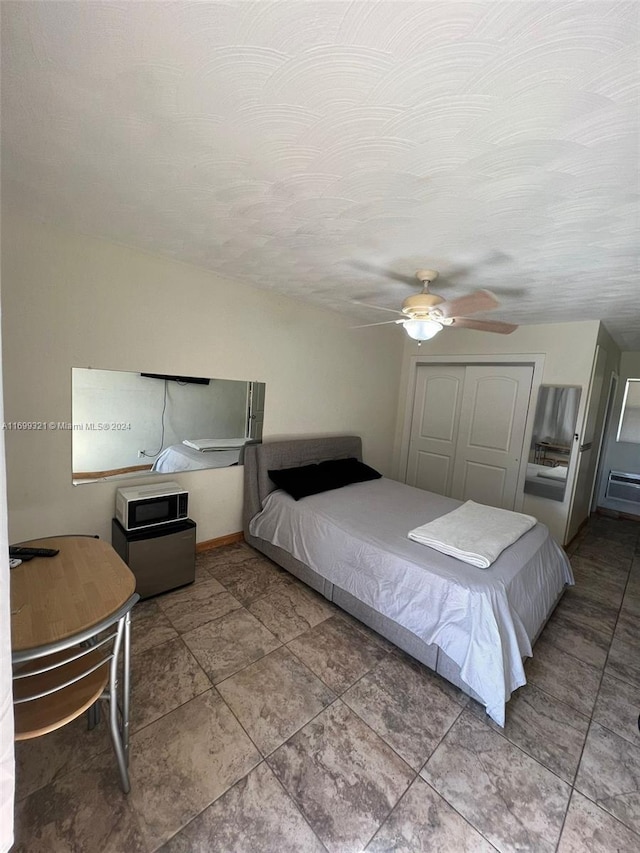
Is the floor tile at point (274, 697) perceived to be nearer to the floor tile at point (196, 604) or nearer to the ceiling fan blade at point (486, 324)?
the floor tile at point (196, 604)

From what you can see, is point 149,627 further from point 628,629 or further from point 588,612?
point 628,629

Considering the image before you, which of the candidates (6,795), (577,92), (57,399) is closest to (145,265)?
(57,399)

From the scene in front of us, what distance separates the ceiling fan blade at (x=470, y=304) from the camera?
189cm

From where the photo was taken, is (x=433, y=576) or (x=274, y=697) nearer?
(x=274, y=697)

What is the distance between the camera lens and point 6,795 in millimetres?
636

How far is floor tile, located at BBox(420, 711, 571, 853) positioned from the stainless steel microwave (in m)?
2.06

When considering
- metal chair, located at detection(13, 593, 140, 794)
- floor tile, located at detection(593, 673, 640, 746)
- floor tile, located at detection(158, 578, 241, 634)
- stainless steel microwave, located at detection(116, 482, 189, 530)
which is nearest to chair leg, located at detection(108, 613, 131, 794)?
metal chair, located at detection(13, 593, 140, 794)

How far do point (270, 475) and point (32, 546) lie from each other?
6.13 feet

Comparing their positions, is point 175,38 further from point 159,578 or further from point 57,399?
point 159,578

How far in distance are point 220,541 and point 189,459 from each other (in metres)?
0.88

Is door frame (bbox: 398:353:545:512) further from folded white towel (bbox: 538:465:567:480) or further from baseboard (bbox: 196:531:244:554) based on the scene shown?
baseboard (bbox: 196:531:244:554)

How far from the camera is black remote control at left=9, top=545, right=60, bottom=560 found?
1315 millimetres

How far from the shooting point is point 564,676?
1948 mm

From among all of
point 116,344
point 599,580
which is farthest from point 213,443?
point 599,580
